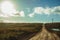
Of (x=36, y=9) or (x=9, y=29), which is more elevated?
(x=36, y=9)

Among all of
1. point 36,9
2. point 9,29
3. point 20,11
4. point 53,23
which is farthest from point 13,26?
point 53,23

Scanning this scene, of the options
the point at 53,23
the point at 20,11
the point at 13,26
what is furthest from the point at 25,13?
the point at 53,23

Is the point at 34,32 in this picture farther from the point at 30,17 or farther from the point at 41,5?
the point at 41,5

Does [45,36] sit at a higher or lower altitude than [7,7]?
lower

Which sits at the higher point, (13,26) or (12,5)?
(12,5)

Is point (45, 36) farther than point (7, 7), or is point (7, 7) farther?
point (7, 7)

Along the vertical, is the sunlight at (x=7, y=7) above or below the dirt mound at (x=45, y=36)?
above

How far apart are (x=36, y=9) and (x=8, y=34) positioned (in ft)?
2.51

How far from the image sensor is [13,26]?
3521mm

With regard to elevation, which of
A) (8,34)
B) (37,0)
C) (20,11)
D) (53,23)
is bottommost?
(8,34)

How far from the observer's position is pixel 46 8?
3.53 meters

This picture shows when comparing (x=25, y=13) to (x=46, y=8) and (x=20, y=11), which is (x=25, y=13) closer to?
(x=20, y=11)

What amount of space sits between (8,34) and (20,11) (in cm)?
53

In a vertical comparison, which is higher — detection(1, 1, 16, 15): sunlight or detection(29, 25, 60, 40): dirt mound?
detection(1, 1, 16, 15): sunlight
